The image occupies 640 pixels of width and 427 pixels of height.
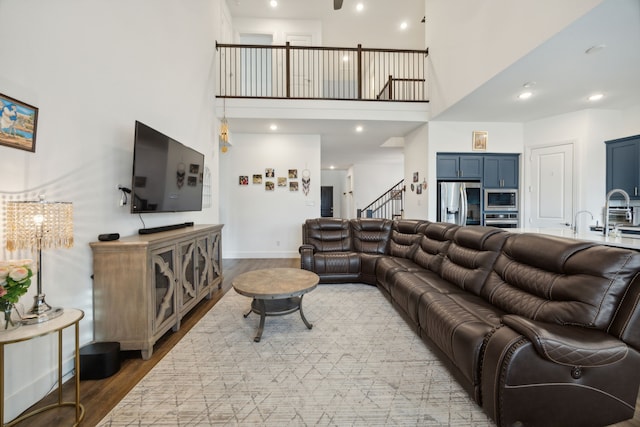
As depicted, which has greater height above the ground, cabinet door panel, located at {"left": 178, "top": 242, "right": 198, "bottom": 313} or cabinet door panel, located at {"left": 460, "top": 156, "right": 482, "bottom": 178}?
cabinet door panel, located at {"left": 460, "top": 156, "right": 482, "bottom": 178}

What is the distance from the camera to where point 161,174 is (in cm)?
281

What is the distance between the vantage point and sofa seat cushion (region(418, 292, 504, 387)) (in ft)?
5.18

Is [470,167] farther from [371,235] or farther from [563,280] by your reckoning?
[563,280]

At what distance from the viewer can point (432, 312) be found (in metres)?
2.06

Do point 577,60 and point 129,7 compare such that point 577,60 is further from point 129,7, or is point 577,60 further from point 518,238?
point 129,7

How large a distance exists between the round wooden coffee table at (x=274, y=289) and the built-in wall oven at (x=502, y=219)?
4148 millimetres

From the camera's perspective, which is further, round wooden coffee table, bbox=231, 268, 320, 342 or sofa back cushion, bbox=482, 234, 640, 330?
round wooden coffee table, bbox=231, 268, 320, 342

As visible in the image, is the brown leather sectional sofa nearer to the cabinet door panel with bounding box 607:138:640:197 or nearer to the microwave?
the microwave

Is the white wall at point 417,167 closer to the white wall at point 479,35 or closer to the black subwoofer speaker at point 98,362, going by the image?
the white wall at point 479,35

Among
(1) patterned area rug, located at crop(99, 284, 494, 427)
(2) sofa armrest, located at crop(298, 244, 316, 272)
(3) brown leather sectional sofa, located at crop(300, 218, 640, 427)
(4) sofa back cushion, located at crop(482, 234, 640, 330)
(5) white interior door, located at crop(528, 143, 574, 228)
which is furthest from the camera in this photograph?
(5) white interior door, located at crop(528, 143, 574, 228)

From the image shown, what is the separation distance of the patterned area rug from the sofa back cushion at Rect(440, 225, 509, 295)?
2.23 feet

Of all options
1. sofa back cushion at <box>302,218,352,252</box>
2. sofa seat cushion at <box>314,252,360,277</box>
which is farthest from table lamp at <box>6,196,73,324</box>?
sofa back cushion at <box>302,218,352,252</box>

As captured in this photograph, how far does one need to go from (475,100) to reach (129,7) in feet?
14.5

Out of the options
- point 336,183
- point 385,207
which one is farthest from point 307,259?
point 336,183
